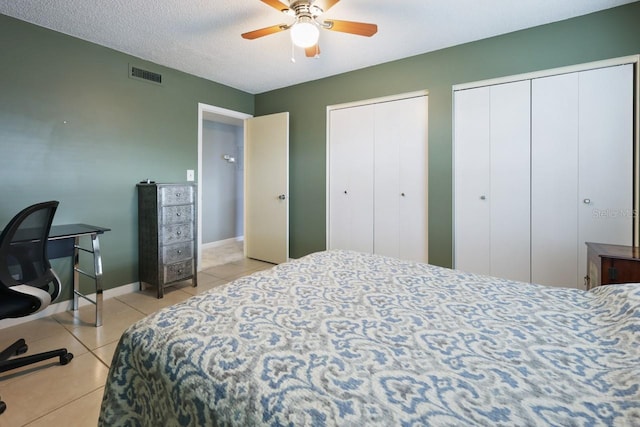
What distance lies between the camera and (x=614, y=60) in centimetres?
238

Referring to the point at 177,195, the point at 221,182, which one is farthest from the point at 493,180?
the point at 221,182

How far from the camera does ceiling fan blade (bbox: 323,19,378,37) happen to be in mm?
2068

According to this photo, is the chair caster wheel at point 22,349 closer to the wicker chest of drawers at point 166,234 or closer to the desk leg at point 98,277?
the desk leg at point 98,277

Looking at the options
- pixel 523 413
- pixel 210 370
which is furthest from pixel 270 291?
pixel 523 413

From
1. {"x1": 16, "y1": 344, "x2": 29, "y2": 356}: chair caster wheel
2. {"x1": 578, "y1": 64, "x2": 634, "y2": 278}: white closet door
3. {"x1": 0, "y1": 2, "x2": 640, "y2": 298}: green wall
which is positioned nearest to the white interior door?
{"x1": 0, "y1": 2, "x2": 640, "y2": 298}: green wall

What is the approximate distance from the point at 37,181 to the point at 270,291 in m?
2.56

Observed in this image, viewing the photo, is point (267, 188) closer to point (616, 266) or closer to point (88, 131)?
point (88, 131)

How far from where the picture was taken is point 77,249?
260cm

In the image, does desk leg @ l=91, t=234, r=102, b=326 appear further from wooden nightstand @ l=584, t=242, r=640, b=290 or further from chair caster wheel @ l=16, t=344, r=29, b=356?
wooden nightstand @ l=584, t=242, r=640, b=290

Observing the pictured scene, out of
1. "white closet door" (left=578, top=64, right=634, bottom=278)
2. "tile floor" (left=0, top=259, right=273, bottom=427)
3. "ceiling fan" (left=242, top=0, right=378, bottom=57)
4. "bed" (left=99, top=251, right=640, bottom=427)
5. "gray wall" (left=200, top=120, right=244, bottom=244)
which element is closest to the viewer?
"bed" (left=99, top=251, right=640, bottom=427)

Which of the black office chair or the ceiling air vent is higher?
the ceiling air vent

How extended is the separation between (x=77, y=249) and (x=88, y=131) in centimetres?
112

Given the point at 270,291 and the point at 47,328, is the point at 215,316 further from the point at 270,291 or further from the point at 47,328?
the point at 47,328

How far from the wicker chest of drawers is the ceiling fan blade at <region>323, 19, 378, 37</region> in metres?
2.13
